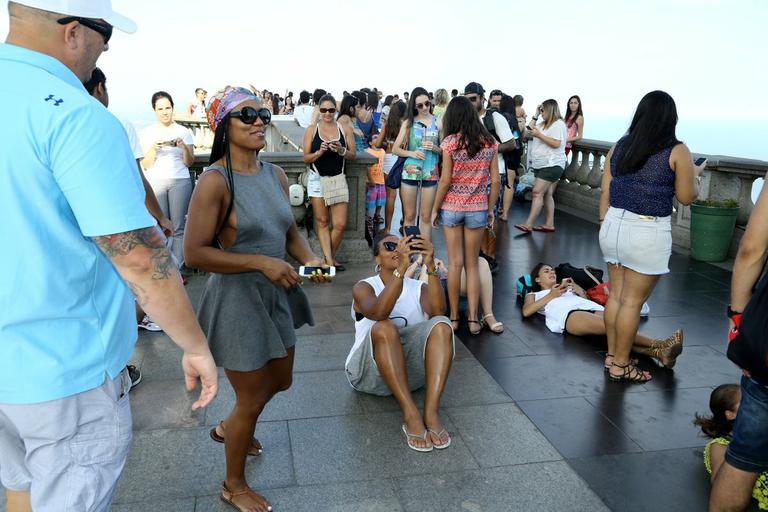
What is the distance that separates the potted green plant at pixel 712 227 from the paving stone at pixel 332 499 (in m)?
6.28

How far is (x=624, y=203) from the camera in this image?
463 cm

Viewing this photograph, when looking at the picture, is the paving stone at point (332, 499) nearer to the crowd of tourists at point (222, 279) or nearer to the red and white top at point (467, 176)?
the crowd of tourists at point (222, 279)

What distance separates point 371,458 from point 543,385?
163 centimetres

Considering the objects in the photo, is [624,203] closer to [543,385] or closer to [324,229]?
[543,385]

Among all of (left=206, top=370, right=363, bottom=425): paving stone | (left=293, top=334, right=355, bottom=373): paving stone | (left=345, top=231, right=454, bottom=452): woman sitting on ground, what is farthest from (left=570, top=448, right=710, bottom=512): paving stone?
(left=293, top=334, right=355, bottom=373): paving stone

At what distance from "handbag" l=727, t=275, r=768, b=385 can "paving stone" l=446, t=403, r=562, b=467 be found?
4.65 feet

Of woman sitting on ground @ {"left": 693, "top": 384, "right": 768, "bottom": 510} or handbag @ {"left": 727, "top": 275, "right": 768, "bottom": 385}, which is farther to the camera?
woman sitting on ground @ {"left": 693, "top": 384, "right": 768, "bottom": 510}

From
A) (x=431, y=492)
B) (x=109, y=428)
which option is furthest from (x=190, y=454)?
(x=109, y=428)

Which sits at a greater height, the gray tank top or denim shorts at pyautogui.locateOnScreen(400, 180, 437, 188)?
the gray tank top

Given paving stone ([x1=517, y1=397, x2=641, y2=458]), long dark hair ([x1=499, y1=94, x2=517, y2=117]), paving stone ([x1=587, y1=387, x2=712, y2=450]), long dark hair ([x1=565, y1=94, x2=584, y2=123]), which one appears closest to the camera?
paving stone ([x1=517, y1=397, x2=641, y2=458])

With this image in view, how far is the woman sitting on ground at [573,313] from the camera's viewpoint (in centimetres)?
502

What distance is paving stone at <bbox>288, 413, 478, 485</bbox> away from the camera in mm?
3582

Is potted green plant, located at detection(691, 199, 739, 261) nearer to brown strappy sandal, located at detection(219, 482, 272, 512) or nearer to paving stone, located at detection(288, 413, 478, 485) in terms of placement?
paving stone, located at detection(288, 413, 478, 485)

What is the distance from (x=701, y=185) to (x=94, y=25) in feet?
27.5
